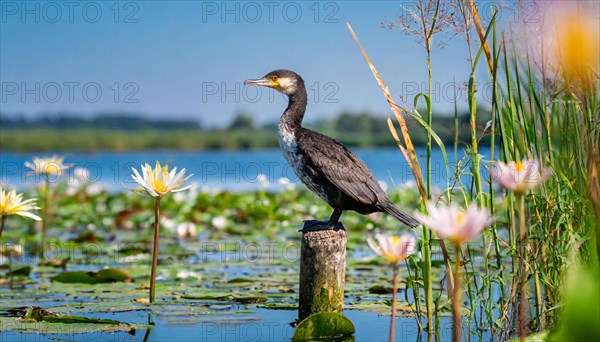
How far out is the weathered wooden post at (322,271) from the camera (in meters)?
3.95

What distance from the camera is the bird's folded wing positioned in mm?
4156

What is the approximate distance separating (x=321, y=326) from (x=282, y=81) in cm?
166

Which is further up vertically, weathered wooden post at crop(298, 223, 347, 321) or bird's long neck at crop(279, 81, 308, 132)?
bird's long neck at crop(279, 81, 308, 132)

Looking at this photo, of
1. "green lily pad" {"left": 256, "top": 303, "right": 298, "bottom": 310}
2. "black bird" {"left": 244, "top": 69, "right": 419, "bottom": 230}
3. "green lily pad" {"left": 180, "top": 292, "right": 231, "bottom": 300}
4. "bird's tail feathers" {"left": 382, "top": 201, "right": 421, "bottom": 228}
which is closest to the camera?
"bird's tail feathers" {"left": 382, "top": 201, "right": 421, "bottom": 228}

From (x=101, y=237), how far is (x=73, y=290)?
2.79 meters

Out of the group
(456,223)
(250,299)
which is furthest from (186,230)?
(456,223)

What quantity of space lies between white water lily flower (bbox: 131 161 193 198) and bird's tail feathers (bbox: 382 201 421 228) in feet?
3.63

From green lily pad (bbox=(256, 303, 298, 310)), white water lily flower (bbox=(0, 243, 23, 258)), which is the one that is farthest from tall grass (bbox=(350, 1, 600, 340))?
white water lily flower (bbox=(0, 243, 23, 258))

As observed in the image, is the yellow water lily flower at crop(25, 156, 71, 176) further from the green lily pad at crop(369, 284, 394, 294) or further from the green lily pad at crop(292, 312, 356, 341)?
the green lily pad at crop(292, 312, 356, 341)

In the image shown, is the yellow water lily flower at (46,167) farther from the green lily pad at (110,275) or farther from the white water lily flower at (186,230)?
the white water lily flower at (186,230)

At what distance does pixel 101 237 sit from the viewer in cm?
774

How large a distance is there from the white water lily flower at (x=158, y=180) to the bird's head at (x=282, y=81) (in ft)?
3.06

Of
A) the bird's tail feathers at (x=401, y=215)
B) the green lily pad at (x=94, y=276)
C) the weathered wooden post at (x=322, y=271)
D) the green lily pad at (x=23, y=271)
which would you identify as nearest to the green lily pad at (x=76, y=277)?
the green lily pad at (x=94, y=276)

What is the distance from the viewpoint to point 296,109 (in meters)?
4.64
